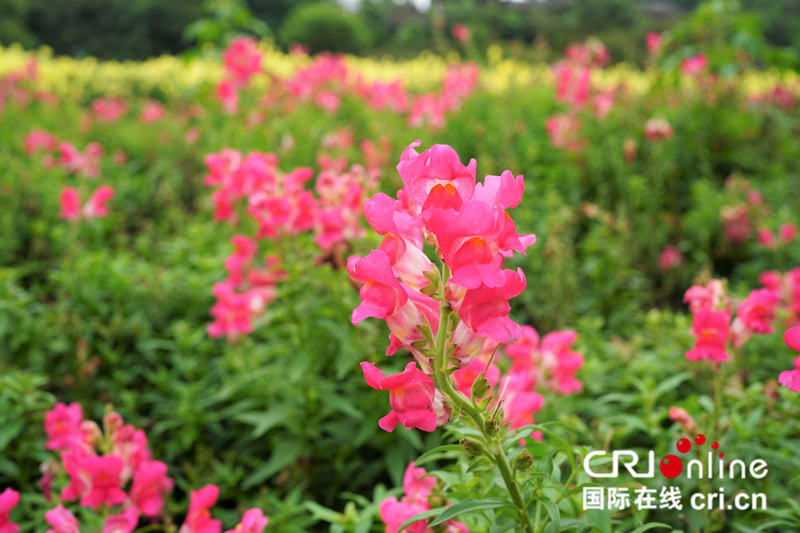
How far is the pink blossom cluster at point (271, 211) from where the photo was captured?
2145 millimetres

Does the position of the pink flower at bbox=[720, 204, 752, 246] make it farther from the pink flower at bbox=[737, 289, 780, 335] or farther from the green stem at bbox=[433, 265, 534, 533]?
the green stem at bbox=[433, 265, 534, 533]

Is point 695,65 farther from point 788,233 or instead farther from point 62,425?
point 62,425

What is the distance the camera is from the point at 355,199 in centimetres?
213

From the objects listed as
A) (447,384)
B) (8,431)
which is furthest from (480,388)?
(8,431)

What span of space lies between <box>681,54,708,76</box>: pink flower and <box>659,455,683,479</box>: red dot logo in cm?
457

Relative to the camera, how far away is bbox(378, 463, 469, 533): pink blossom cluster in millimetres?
1186

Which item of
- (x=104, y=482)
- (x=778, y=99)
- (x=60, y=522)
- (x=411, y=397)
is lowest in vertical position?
(x=60, y=522)

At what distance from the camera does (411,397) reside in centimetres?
91

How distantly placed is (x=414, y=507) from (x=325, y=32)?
26082 millimetres

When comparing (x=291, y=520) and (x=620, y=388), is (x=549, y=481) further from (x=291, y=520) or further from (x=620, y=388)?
(x=620, y=388)

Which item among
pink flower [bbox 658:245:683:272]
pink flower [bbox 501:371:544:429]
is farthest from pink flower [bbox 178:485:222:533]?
pink flower [bbox 658:245:683:272]

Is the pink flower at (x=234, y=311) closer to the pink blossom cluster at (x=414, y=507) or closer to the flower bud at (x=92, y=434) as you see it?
the flower bud at (x=92, y=434)

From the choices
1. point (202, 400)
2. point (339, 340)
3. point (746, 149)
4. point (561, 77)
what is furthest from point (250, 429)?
point (746, 149)

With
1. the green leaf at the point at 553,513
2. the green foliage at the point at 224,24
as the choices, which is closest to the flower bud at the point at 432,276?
the green leaf at the point at 553,513
